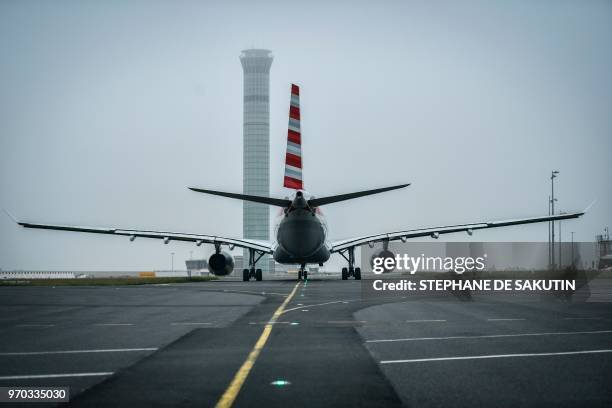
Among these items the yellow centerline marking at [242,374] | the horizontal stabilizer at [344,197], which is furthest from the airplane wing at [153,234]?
the yellow centerline marking at [242,374]

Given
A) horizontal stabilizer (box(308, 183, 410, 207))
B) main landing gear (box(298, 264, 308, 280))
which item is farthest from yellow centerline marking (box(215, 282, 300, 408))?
main landing gear (box(298, 264, 308, 280))

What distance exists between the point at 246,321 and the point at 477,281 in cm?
2414

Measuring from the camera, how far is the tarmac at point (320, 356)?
9320 mm

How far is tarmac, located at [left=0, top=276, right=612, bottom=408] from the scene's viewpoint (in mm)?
9320

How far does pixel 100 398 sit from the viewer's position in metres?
9.10

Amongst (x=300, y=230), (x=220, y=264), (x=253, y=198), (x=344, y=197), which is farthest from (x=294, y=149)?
(x=253, y=198)

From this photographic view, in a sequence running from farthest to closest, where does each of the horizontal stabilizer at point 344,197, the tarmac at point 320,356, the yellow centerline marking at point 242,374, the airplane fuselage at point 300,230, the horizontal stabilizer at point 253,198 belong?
the airplane fuselage at point 300,230, the horizontal stabilizer at point 344,197, the horizontal stabilizer at point 253,198, the tarmac at point 320,356, the yellow centerline marking at point 242,374

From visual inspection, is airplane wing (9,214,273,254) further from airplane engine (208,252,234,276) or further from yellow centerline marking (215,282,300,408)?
yellow centerline marking (215,282,300,408)

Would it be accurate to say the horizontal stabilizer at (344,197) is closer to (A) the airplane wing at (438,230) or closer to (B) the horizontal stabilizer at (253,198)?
(B) the horizontal stabilizer at (253,198)

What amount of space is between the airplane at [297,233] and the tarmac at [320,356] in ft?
86.4

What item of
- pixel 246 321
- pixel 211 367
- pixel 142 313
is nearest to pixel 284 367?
pixel 211 367

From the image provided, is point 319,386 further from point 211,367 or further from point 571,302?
point 571,302

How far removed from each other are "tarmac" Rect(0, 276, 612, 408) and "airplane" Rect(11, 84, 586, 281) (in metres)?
26.3

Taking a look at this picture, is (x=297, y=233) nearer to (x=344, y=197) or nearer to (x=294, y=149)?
(x=344, y=197)
